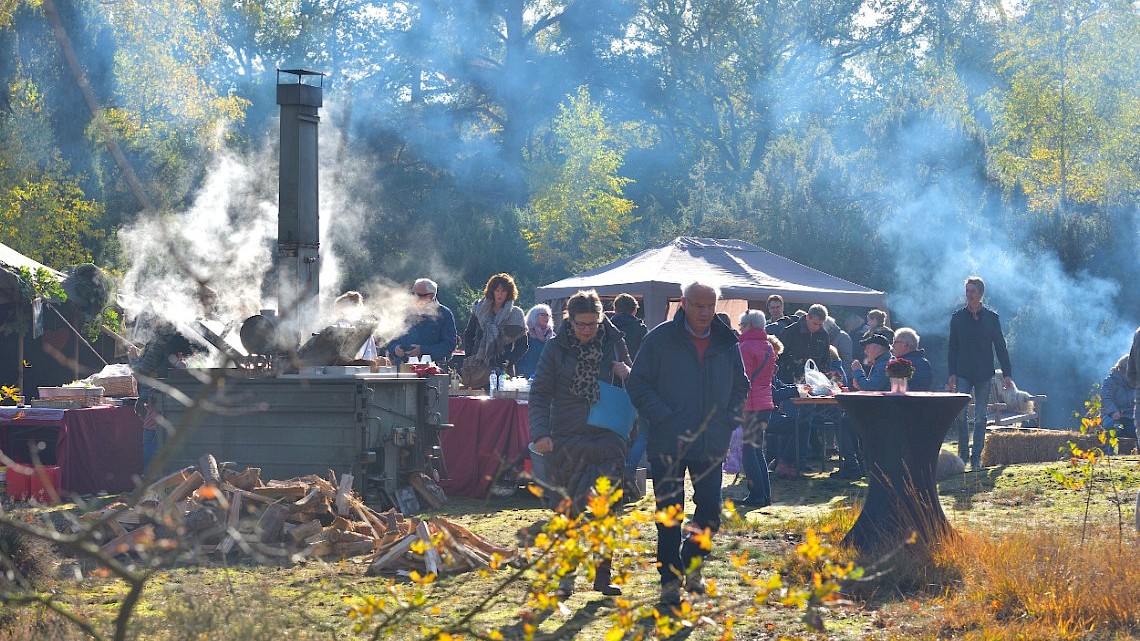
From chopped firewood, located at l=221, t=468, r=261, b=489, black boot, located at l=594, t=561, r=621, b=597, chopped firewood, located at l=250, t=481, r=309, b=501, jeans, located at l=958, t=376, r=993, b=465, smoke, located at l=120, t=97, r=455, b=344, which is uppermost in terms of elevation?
smoke, located at l=120, t=97, r=455, b=344

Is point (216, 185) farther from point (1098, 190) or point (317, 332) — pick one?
point (1098, 190)

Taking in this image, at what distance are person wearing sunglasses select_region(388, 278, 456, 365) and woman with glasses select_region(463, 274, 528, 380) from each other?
17.1 inches

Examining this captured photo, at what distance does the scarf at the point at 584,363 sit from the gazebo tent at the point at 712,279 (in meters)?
11.5

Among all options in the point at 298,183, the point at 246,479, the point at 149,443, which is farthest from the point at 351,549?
the point at 298,183

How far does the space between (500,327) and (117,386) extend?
14.3 feet

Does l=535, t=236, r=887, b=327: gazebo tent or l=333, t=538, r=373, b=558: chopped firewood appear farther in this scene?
l=535, t=236, r=887, b=327: gazebo tent

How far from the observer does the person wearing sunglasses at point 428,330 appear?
13.5m

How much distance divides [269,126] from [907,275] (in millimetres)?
19499

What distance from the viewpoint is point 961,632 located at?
20.6 ft

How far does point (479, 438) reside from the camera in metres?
12.3

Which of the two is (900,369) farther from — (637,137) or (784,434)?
(637,137)

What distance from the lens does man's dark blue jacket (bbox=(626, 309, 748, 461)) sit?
681 cm

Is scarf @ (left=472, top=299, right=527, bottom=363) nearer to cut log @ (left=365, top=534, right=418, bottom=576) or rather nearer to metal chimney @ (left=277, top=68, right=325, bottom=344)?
metal chimney @ (left=277, top=68, right=325, bottom=344)

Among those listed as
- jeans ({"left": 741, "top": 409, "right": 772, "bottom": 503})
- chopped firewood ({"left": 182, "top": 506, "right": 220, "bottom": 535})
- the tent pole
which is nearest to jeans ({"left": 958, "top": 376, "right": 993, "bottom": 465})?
jeans ({"left": 741, "top": 409, "right": 772, "bottom": 503})
